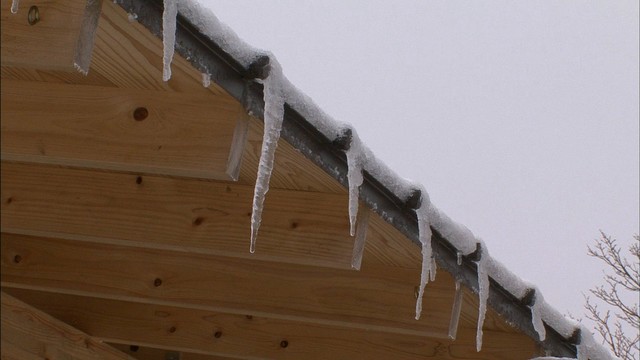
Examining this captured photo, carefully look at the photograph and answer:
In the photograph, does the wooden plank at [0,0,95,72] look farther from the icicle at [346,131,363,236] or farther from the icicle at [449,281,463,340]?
the icicle at [449,281,463,340]

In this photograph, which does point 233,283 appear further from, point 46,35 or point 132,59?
point 46,35

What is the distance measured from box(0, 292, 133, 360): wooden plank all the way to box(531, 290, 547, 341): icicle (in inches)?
67.8

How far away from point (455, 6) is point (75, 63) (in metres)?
130

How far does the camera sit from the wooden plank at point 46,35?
164 cm

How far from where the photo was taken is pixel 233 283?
9.83 feet

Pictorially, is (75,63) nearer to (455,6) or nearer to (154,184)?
(154,184)

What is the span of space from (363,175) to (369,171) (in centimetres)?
2

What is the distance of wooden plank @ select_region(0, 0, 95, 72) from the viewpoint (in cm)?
164

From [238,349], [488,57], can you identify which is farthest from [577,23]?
[238,349]

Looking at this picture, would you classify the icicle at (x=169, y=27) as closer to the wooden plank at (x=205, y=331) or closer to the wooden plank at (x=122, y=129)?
the wooden plank at (x=122, y=129)

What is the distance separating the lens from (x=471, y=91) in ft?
374

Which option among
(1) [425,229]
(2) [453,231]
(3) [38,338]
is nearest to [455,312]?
(2) [453,231]

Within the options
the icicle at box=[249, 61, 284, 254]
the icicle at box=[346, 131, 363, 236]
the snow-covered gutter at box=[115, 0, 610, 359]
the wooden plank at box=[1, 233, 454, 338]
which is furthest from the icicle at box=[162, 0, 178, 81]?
the wooden plank at box=[1, 233, 454, 338]

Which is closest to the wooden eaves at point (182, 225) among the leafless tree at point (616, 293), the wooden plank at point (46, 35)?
the wooden plank at point (46, 35)
